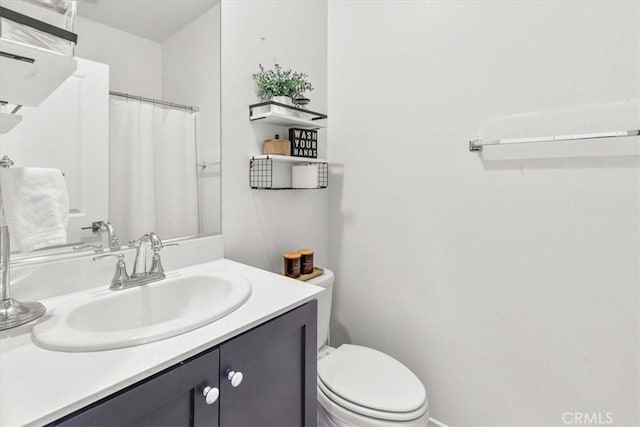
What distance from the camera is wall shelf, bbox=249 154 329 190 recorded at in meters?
1.35

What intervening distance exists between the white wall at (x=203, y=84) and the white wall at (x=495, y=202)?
2.29ft

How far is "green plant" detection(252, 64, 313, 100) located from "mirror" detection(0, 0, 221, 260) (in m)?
0.20

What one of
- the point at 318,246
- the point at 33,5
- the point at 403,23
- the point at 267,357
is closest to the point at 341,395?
the point at 267,357

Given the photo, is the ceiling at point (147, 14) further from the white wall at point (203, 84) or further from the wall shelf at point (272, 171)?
the wall shelf at point (272, 171)

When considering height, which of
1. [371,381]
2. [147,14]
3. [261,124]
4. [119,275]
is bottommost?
[371,381]

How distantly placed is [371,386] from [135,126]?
1.25 meters

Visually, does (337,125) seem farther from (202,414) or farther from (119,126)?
(202,414)

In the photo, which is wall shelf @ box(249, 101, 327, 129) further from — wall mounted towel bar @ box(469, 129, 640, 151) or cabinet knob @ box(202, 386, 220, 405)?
cabinet knob @ box(202, 386, 220, 405)

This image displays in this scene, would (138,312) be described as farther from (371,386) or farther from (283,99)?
(283,99)

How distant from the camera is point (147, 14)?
105 cm

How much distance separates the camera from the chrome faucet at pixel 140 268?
921mm

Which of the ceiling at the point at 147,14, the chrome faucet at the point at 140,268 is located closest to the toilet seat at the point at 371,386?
the chrome faucet at the point at 140,268

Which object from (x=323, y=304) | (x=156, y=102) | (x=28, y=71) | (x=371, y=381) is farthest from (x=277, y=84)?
(x=371, y=381)

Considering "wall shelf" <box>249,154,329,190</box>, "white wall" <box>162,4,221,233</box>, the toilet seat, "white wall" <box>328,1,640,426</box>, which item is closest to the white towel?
"white wall" <box>162,4,221,233</box>
